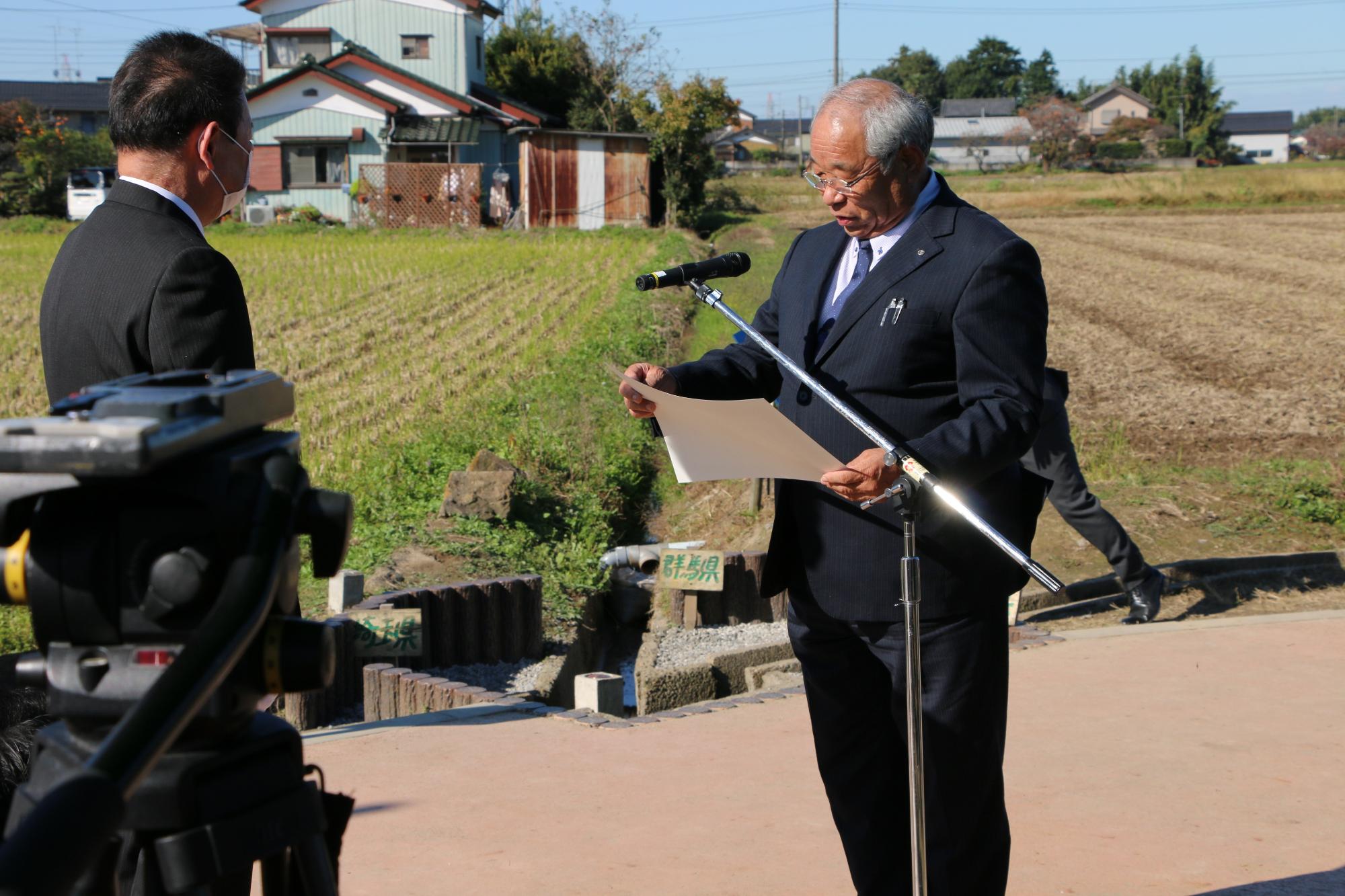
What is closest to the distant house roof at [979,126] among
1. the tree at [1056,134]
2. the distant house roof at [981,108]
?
the distant house roof at [981,108]

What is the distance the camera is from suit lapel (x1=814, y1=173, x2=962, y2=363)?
2.77 m

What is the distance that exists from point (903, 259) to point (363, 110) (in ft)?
128

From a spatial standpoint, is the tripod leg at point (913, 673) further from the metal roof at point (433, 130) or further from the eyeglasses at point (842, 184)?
the metal roof at point (433, 130)

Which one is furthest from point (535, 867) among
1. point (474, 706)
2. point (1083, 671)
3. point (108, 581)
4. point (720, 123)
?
point (720, 123)

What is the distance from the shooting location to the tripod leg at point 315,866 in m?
1.54

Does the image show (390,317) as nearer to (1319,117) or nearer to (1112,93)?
(1112,93)

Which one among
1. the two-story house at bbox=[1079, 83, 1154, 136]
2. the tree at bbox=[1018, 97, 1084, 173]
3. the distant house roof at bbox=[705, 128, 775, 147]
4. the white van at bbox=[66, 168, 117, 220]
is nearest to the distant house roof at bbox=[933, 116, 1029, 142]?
the two-story house at bbox=[1079, 83, 1154, 136]

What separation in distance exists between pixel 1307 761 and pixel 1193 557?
321 centimetres

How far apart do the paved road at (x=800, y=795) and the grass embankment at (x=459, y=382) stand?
2.15 metres

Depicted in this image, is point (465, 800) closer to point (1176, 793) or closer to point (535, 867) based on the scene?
point (535, 867)

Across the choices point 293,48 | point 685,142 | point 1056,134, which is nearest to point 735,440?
point 685,142

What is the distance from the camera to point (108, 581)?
1.30 m

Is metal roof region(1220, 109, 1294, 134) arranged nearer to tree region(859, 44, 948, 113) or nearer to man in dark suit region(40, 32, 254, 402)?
tree region(859, 44, 948, 113)

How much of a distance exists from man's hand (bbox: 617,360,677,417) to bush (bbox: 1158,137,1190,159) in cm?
8394
